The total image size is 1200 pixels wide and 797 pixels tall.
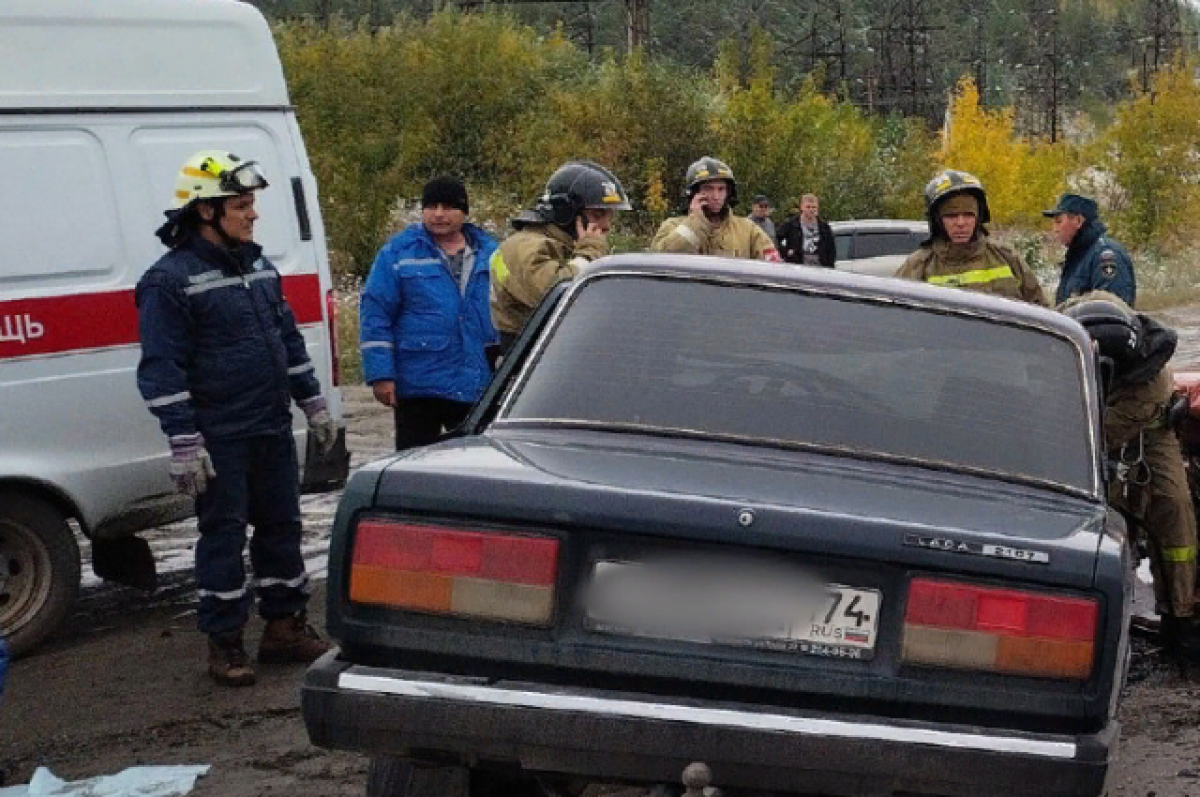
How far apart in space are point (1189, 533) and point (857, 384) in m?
2.93

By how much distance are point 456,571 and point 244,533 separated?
3062 mm

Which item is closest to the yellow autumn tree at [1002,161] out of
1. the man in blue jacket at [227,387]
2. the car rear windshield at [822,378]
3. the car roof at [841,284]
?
the man in blue jacket at [227,387]

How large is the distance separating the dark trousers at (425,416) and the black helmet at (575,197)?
2.85ft

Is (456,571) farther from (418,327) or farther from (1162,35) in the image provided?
(1162,35)

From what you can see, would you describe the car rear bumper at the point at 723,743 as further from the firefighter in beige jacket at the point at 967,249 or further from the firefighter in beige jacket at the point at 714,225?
the firefighter in beige jacket at the point at 714,225

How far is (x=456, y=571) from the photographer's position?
3.82m

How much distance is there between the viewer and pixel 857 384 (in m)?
4.48

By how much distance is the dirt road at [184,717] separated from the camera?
5.57m

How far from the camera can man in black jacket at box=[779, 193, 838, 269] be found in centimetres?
1955

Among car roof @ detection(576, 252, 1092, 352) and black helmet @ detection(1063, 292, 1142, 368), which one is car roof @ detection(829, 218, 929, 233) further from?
car roof @ detection(576, 252, 1092, 352)

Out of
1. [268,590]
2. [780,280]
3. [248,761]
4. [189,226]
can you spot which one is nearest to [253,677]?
[268,590]

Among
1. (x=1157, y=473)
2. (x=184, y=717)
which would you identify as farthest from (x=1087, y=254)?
(x=184, y=717)

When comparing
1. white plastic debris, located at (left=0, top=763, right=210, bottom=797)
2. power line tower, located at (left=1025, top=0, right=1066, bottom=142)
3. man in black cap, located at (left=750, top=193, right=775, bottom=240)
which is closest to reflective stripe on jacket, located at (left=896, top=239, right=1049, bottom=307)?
Answer: white plastic debris, located at (left=0, top=763, right=210, bottom=797)

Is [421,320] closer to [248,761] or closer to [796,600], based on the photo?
[248,761]
